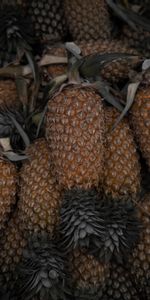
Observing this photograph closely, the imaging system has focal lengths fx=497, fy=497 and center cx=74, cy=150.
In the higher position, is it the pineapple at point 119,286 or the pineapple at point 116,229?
the pineapple at point 116,229

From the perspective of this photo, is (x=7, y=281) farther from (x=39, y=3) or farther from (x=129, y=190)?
(x=39, y=3)

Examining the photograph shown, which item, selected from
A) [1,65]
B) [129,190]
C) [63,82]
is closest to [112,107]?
[63,82]

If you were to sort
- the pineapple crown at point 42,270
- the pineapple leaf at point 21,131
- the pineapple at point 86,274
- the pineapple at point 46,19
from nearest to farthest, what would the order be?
the pineapple crown at point 42,270, the pineapple at point 86,274, the pineapple leaf at point 21,131, the pineapple at point 46,19

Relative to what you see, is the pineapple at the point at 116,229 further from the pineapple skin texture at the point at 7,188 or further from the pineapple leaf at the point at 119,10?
the pineapple leaf at the point at 119,10

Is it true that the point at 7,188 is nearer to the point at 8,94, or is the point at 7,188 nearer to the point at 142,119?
the point at 8,94

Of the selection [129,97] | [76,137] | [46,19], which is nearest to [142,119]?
[129,97]

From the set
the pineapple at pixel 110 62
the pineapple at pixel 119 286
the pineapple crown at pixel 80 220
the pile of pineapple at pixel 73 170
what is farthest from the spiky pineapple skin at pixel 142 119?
the pineapple at pixel 119 286

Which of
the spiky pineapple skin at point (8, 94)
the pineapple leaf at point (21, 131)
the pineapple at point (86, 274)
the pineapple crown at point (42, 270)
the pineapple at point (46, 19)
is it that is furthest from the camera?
the pineapple at point (46, 19)
